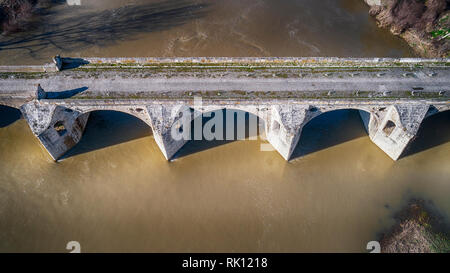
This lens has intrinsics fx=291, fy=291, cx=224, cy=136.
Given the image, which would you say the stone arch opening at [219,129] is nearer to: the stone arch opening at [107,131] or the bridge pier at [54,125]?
the stone arch opening at [107,131]

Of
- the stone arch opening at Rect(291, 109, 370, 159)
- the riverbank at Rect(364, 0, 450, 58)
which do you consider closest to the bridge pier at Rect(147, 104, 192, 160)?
the stone arch opening at Rect(291, 109, 370, 159)

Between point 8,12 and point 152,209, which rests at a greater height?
point 8,12

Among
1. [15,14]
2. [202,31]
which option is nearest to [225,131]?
[202,31]

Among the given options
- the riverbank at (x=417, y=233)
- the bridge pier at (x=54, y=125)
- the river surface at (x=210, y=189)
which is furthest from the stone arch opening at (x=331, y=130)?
the bridge pier at (x=54, y=125)

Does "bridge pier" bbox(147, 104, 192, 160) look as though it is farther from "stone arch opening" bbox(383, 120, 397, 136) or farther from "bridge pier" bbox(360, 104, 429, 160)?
"stone arch opening" bbox(383, 120, 397, 136)
